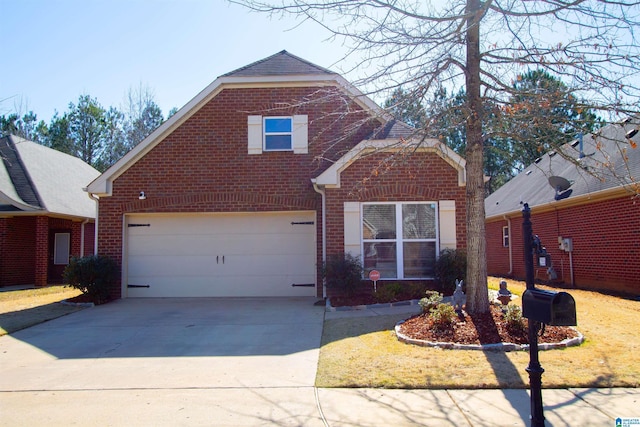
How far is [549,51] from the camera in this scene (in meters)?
7.00

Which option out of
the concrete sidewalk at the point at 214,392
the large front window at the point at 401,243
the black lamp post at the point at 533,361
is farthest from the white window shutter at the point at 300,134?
the black lamp post at the point at 533,361

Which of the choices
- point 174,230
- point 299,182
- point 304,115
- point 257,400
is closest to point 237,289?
point 174,230

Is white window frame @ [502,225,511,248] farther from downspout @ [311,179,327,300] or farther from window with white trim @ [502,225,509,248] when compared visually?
downspout @ [311,179,327,300]

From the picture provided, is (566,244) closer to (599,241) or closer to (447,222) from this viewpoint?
(599,241)

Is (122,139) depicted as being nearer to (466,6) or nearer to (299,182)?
(299,182)

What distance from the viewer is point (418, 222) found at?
11.3 meters

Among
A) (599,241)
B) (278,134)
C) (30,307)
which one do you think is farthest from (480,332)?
(30,307)

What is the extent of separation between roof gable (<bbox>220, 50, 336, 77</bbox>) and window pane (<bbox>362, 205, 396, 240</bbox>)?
3.88m

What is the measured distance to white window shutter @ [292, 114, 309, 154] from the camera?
40.7ft

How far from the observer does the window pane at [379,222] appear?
1126cm

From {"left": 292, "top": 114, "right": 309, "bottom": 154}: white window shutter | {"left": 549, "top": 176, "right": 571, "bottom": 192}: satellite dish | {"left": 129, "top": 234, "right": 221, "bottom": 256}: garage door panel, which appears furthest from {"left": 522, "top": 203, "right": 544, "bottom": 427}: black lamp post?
{"left": 129, "top": 234, "right": 221, "bottom": 256}: garage door panel

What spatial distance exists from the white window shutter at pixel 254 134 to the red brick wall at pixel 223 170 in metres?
0.14

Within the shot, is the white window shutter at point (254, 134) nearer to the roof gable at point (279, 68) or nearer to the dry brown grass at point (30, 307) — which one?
the roof gable at point (279, 68)

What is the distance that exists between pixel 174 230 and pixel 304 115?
4594 mm
